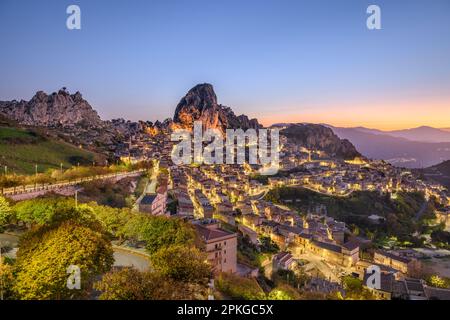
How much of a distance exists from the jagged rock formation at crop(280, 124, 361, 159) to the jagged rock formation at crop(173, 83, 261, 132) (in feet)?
73.3

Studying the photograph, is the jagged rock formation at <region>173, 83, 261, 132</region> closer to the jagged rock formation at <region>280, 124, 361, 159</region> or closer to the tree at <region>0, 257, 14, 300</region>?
the jagged rock formation at <region>280, 124, 361, 159</region>

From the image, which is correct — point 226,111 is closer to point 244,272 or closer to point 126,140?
point 126,140

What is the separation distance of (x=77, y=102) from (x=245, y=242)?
348 feet

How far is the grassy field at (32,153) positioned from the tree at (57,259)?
27.0 metres

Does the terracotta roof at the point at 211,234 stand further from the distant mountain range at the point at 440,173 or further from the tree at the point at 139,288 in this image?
the distant mountain range at the point at 440,173

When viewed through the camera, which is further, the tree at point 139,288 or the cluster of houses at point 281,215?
the cluster of houses at point 281,215

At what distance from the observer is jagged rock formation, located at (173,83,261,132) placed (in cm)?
10122

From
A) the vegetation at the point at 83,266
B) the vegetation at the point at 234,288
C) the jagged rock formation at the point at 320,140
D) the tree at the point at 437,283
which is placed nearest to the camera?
the vegetation at the point at 83,266

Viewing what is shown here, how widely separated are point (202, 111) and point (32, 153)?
6451cm

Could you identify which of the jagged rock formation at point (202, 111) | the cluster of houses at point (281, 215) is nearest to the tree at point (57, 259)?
the cluster of houses at point (281, 215)

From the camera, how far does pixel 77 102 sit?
386 ft

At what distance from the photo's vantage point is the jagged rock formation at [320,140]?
115488mm

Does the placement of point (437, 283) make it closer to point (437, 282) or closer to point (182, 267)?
point (437, 282)

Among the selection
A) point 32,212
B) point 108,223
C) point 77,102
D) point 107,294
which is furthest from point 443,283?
point 77,102
